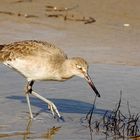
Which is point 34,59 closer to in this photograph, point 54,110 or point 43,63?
point 43,63

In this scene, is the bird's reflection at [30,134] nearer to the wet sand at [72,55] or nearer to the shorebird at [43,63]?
the wet sand at [72,55]

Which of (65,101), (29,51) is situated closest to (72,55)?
(65,101)

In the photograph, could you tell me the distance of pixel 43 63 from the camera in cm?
980

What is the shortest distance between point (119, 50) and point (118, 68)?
150 cm

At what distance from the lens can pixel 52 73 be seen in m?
9.80

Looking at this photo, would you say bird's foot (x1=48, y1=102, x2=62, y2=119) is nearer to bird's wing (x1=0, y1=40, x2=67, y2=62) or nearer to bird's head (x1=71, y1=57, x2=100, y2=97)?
bird's head (x1=71, y1=57, x2=100, y2=97)

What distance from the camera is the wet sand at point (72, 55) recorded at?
9.18 metres

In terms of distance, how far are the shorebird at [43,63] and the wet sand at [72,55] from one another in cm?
35

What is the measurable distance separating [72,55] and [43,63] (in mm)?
3365

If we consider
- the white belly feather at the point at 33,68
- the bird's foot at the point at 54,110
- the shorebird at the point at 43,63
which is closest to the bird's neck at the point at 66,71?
the shorebird at the point at 43,63

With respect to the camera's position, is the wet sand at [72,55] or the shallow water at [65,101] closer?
the shallow water at [65,101]

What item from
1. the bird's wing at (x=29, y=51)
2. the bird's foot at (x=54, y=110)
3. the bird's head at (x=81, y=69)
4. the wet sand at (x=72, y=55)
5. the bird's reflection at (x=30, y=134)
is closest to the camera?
the bird's reflection at (x=30, y=134)

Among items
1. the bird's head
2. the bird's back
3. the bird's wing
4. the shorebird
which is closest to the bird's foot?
the shorebird

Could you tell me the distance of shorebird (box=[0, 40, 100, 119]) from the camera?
385 inches
